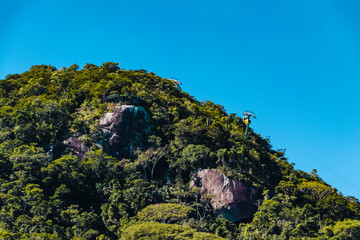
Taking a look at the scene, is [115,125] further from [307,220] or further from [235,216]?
[307,220]

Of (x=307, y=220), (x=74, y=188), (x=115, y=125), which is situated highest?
(x=115, y=125)

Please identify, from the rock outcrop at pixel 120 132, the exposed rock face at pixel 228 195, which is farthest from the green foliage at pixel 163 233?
the rock outcrop at pixel 120 132

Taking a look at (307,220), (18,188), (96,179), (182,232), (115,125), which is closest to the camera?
(182,232)

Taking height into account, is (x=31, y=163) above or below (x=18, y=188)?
above

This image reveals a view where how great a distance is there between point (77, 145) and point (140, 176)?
8.38m

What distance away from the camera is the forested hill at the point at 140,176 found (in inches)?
1570

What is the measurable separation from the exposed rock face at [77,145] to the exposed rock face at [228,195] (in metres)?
12.9

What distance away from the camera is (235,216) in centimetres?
4516

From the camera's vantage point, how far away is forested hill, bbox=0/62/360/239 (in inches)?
1570

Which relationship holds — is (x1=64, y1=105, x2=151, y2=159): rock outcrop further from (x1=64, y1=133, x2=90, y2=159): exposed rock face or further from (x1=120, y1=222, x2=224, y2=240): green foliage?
(x1=120, y1=222, x2=224, y2=240): green foliage

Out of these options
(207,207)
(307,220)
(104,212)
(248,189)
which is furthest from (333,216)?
(104,212)

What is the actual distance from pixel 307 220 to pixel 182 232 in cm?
1449

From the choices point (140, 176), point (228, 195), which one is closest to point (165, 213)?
point (140, 176)

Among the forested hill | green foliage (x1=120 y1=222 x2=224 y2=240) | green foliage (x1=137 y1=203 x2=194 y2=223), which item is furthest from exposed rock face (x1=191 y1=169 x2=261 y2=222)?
green foliage (x1=120 y1=222 x2=224 y2=240)
